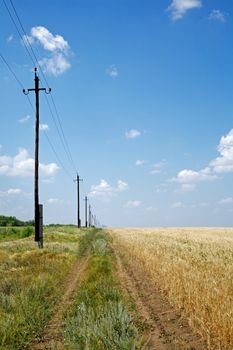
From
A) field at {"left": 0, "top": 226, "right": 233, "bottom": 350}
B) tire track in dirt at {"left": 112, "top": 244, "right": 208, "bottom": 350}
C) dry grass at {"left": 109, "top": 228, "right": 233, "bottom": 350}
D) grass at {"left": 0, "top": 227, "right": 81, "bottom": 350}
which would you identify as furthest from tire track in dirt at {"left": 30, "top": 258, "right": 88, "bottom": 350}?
dry grass at {"left": 109, "top": 228, "right": 233, "bottom": 350}

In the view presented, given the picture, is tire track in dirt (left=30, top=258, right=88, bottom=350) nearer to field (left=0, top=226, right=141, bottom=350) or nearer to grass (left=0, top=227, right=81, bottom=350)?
field (left=0, top=226, right=141, bottom=350)

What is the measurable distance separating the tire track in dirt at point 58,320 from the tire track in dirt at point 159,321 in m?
1.62

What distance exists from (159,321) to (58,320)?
2275mm

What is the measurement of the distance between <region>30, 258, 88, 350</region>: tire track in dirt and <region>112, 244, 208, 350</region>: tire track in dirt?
162cm

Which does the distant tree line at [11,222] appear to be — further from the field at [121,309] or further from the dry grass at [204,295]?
the dry grass at [204,295]

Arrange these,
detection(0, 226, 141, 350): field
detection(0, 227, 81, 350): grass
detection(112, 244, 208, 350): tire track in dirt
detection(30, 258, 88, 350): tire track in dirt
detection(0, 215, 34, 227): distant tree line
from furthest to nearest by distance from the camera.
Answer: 1. detection(0, 215, 34, 227): distant tree line
2. detection(0, 227, 81, 350): grass
3. detection(30, 258, 88, 350): tire track in dirt
4. detection(112, 244, 208, 350): tire track in dirt
5. detection(0, 226, 141, 350): field

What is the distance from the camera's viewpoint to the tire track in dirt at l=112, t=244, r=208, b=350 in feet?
27.1

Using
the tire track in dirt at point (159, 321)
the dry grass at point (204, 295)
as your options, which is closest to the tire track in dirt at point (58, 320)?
the tire track in dirt at point (159, 321)

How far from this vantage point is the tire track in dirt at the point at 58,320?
856 cm

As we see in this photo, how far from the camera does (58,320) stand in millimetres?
10602

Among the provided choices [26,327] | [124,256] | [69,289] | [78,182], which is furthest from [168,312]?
[78,182]

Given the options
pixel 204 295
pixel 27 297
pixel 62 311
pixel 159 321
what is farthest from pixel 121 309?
pixel 27 297

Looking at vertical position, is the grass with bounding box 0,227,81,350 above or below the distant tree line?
below

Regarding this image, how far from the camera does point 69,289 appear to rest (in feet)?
49.3
